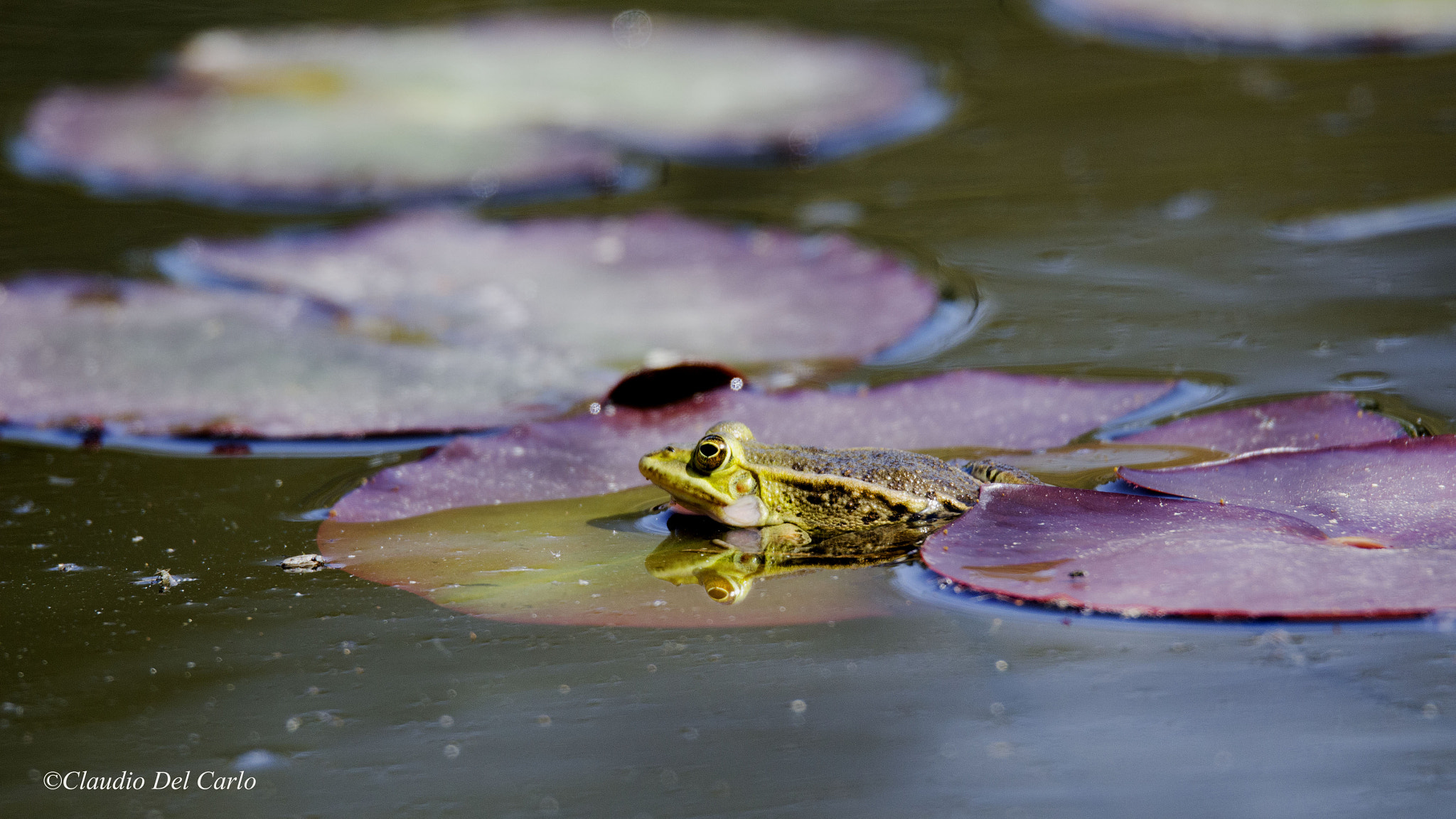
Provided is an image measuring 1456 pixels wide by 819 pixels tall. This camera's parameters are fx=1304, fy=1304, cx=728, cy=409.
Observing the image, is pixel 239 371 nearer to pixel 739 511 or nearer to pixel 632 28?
pixel 739 511

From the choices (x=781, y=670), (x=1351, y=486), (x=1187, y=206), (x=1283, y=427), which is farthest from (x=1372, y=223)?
(x=781, y=670)

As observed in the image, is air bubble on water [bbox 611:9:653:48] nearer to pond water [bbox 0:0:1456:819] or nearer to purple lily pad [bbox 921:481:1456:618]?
pond water [bbox 0:0:1456:819]

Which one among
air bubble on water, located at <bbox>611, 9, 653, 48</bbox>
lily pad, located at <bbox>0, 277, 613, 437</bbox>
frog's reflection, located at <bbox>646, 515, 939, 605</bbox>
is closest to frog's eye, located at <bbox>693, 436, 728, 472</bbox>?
frog's reflection, located at <bbox>646, 515, 939, 605</bbox>

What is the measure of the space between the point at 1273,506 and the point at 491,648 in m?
1.04

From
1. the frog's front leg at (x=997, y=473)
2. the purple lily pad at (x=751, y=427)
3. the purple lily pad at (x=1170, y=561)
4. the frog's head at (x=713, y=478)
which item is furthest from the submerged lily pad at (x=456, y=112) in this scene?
the purple lily pad at (x=1170, y=561)

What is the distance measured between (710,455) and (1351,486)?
0.88 metres

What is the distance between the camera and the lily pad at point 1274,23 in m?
4.36

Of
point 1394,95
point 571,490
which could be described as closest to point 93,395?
point 571,490

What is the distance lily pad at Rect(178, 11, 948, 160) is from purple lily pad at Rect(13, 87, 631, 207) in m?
0.13

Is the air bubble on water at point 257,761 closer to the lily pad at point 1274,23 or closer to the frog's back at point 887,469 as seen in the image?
the frog's back at point 887,469

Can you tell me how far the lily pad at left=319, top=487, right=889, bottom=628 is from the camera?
1653 mm

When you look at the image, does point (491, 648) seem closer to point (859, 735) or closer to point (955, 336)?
point (859, 735)

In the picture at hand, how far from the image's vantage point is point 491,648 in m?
1.59

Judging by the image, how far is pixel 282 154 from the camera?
150 inches
